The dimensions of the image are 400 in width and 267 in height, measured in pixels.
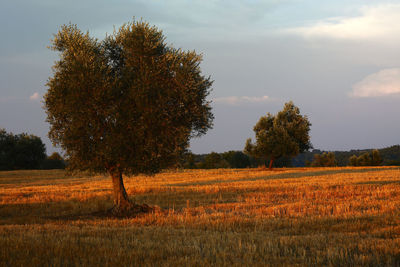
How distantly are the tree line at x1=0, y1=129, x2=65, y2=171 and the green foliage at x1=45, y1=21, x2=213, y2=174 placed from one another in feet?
275

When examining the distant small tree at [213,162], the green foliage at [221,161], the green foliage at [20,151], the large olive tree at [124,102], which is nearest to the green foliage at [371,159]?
the green foliage at [221,161]

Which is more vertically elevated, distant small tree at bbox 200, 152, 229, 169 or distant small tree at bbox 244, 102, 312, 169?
distant small tree at bbox 244, 102, 312, 169

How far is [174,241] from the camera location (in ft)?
38.5

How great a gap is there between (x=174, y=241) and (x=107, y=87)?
12.2 m

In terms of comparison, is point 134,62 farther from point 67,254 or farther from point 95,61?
point 67,254

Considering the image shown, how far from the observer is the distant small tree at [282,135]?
69938 millimetres

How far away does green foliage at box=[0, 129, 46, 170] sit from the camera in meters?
98.0

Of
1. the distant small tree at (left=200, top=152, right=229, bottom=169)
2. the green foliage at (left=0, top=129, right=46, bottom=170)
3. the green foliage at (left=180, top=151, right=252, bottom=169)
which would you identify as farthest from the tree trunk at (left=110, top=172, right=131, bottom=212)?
the distant small tree at (left=200, top=152, right=229, bottom=169)

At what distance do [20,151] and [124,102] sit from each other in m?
88.4

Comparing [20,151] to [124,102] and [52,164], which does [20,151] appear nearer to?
[52,164]

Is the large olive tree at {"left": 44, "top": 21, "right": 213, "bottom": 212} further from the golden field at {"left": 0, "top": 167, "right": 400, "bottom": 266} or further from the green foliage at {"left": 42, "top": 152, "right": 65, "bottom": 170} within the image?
the green foliage at {"left": 42, "top": 152, "right": 65, "bottom": 170}

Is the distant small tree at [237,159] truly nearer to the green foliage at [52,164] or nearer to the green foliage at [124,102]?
the green foliage at [52,164]

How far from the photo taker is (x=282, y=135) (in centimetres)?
7006

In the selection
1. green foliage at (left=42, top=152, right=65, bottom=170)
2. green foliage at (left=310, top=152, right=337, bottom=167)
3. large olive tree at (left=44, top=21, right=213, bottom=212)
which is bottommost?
green foliage at (left=310, top=152, right=337, bottom=167)
